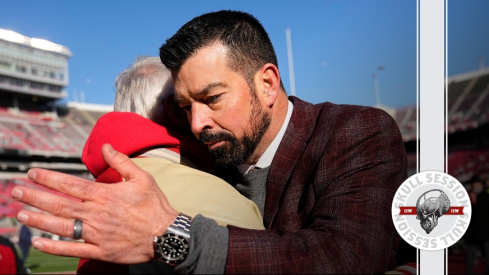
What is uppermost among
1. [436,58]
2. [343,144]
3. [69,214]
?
[436,58]

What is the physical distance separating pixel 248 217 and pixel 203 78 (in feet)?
1.55

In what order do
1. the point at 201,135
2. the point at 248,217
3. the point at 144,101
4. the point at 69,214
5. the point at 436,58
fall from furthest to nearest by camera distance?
the point at 436,58, the point at 144,101, the point at 201,135, the point at 248,217, the point at 69,214

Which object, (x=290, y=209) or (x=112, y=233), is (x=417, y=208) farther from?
(x=112, y=233)

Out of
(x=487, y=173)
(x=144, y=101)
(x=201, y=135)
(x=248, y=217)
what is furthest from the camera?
(x=487, y=173)

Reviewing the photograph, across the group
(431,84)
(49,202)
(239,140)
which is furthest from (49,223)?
(431,84)

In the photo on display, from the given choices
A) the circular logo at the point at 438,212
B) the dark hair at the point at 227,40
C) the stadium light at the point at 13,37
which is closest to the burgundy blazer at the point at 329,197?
the circular logo at the point at 438,212

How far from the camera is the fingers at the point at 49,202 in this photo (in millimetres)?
884

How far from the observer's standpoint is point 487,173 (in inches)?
683

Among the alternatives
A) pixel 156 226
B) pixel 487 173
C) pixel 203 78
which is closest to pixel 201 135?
pixel 203 78

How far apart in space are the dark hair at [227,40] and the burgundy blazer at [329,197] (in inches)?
9.0

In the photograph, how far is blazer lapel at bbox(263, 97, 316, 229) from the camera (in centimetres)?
146

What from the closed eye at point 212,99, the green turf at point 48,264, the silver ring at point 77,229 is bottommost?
the green turf at point 48,264

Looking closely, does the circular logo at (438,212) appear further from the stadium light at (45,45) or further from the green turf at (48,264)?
the stadium light at (45,45)

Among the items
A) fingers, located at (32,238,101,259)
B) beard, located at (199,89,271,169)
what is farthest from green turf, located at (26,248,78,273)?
fingers, located at (32,238,101,259)
